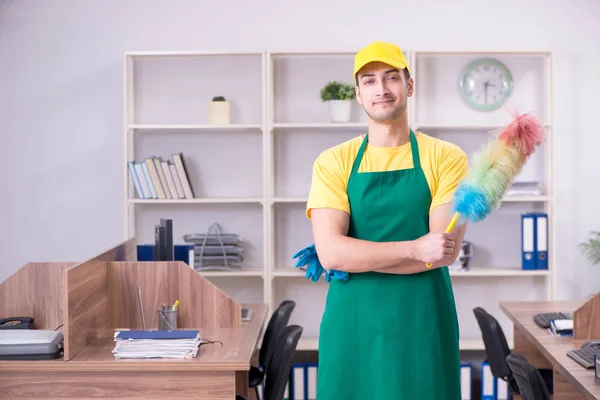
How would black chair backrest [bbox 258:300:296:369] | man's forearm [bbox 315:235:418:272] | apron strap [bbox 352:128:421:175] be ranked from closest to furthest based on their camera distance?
1. man's forearm [bbox 315:235:418:272]
2. apron strap [bbox 352:128:421:175]
3. black chair backrest [bbox 258:300:296:369]

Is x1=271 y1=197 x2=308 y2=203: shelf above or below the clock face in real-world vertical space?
below

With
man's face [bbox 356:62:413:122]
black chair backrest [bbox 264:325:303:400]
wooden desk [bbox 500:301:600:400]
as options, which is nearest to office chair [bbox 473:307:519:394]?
wooden desk [bbox 500:301:600:400]

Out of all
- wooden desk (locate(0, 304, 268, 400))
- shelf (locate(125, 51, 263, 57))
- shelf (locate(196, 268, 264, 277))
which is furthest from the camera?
shelf (locate(196, 268, 264, 277))

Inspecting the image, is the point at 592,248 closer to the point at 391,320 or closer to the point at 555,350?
the point at 555,350

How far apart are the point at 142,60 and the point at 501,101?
2305 mm

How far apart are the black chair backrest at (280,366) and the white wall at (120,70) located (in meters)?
2.17

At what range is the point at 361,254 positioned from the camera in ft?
6.76

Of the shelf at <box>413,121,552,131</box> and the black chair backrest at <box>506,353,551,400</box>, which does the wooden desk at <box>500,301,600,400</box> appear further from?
the shelf at <box>413,121,552,131</box>

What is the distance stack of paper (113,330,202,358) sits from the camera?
311 centimetres

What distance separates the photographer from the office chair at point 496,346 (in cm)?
385

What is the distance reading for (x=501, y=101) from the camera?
17.5 ft

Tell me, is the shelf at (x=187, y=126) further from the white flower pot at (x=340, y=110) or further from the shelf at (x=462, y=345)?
the shelf at (x=462, y=345)

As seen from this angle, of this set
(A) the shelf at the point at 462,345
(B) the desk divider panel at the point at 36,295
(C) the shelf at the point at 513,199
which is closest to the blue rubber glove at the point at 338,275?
(B) the desk divider panel at the point at 36,295

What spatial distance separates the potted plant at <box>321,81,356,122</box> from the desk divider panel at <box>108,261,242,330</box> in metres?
1.79
